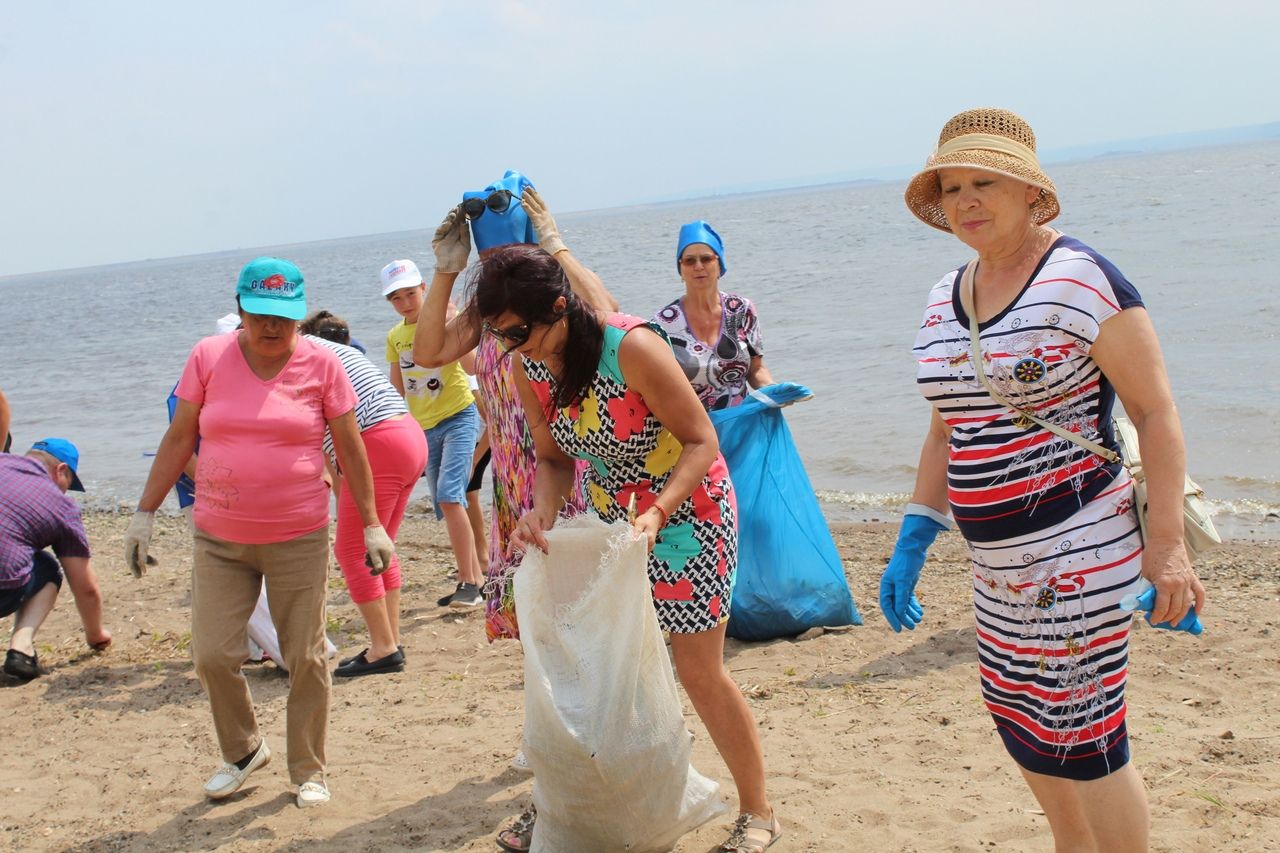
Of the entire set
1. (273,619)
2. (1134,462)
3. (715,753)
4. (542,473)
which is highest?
(1134,462)

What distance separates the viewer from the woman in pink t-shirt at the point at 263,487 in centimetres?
385

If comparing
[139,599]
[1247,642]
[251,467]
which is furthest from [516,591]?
[139,599]

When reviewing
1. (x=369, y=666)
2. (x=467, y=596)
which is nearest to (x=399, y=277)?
(x=467, y=596)

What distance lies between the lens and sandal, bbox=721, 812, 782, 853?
133 inches

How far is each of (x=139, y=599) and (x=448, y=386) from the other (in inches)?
98.1

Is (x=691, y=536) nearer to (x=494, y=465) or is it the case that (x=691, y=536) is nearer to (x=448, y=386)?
(x=494, y=465)

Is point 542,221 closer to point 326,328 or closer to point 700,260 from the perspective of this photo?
point 700,260

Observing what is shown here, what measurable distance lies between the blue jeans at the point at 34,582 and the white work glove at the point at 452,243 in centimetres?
321

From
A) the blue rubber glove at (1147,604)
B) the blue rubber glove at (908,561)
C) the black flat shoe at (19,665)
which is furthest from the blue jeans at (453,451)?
the blue rubber glove at (1147,604)

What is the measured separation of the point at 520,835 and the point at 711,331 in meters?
2.62

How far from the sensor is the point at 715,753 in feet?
14.0

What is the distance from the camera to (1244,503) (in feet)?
27.1

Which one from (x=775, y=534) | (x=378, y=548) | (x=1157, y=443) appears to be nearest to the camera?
(x=1157, y=443)

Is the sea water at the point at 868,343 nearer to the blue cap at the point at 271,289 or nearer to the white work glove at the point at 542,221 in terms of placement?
the white work glove at the point at 542,221
